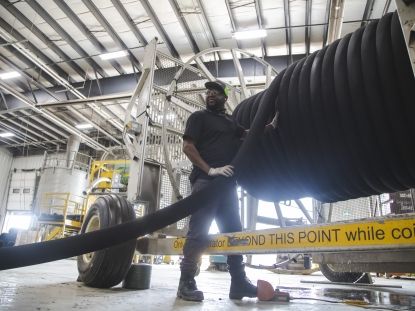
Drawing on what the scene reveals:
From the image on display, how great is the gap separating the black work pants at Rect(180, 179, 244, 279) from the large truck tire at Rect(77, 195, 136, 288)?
61cm

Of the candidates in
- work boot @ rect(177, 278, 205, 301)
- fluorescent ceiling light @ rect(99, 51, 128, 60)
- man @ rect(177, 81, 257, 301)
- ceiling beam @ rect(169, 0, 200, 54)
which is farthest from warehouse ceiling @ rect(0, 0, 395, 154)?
work boot @ rect(177, 278, 205, 301)

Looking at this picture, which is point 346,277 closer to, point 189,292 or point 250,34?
point 189,292

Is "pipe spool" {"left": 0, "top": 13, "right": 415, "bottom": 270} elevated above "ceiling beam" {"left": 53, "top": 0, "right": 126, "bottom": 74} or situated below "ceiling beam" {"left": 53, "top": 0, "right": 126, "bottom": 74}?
below

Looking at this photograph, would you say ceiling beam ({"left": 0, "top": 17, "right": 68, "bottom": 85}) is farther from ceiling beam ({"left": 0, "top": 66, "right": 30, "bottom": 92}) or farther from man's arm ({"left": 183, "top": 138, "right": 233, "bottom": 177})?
man's arm ({"left": 183, "top": 138, "right": 233, "bottom": 177})

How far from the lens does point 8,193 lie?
58.9 ft

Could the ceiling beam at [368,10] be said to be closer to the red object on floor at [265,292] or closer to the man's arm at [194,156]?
the man's arm at [194,156]

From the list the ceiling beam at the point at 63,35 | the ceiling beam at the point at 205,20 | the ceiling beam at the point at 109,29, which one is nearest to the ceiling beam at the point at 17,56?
the ceiling beam at the point at 63,35

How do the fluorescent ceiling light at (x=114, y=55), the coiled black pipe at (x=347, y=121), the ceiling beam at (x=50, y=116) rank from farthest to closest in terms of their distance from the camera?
the ceiling beam at (x=50, y=116) → the fluorescent ceiling light at (x=114, y=55) → the coiled black pipe at (x=347, y=121)

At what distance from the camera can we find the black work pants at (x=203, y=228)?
2488 millimetres

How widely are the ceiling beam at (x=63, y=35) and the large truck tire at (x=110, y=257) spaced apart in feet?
22.2

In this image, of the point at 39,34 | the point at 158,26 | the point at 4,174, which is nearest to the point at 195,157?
the point at 158,26

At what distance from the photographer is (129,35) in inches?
340

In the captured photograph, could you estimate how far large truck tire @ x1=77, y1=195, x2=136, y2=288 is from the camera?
109 inches

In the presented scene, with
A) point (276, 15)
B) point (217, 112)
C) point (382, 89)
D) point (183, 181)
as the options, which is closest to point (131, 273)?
point (183, 181)
